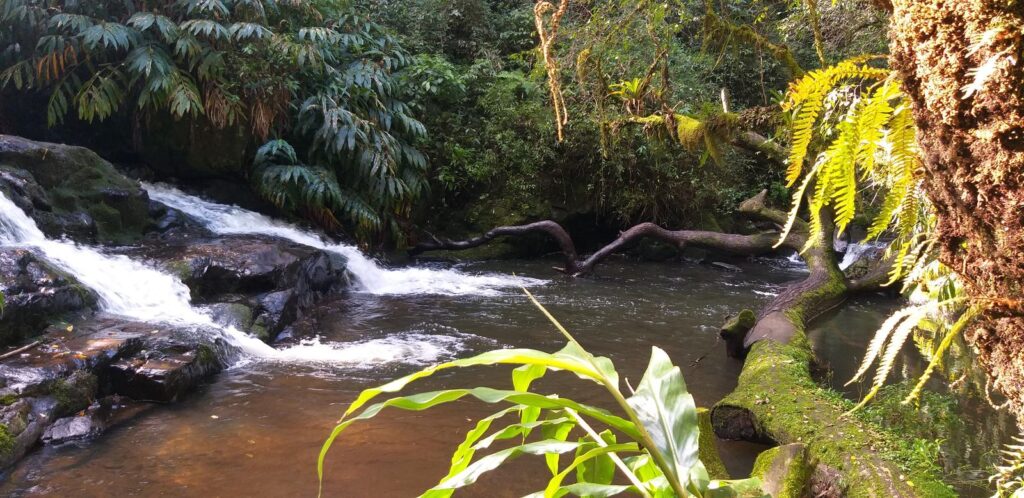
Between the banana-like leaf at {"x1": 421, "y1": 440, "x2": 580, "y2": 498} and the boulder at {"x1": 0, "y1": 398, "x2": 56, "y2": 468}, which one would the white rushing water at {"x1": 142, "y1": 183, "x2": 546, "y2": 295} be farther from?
the banana-like leaf at {"x1": 421, "y1": 440, "x2": 580, "y2": 498}

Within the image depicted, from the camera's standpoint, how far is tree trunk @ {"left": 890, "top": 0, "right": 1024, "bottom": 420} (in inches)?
27.8

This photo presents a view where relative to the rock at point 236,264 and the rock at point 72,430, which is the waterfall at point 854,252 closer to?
the rock at point 236,264

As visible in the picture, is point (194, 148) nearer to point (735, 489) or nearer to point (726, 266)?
point (726, 266)

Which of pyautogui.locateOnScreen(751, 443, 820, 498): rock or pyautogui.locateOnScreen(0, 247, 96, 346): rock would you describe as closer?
pyautogui.locateOnScreen(751, 443, 820, 498): rock

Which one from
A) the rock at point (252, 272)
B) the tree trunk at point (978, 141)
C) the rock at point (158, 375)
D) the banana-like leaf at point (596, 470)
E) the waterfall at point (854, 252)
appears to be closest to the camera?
the tree trunk at point (978, 141)

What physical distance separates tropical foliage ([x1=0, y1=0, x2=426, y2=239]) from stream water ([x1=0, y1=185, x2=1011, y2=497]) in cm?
105

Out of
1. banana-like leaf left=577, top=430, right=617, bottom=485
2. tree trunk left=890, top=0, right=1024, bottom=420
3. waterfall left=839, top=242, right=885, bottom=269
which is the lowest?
waterfall left=839, top=242, right=885, bottom=269

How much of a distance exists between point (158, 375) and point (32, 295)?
4.33ft

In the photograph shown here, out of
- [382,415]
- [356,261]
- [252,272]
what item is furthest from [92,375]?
[356,261]

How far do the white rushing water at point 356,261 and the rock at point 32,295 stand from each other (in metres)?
2.85

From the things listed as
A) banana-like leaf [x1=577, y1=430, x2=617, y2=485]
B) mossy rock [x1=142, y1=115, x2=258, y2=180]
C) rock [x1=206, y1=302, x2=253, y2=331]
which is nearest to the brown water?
rock [x1=206, y1=302, x2=253, y2=331]

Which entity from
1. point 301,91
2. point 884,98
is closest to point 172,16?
point 301,91

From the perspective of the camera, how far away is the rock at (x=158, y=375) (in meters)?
4.14

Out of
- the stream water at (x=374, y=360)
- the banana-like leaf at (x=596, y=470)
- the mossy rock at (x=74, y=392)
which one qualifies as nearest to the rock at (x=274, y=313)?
the stream water at (x=374, y=360)
